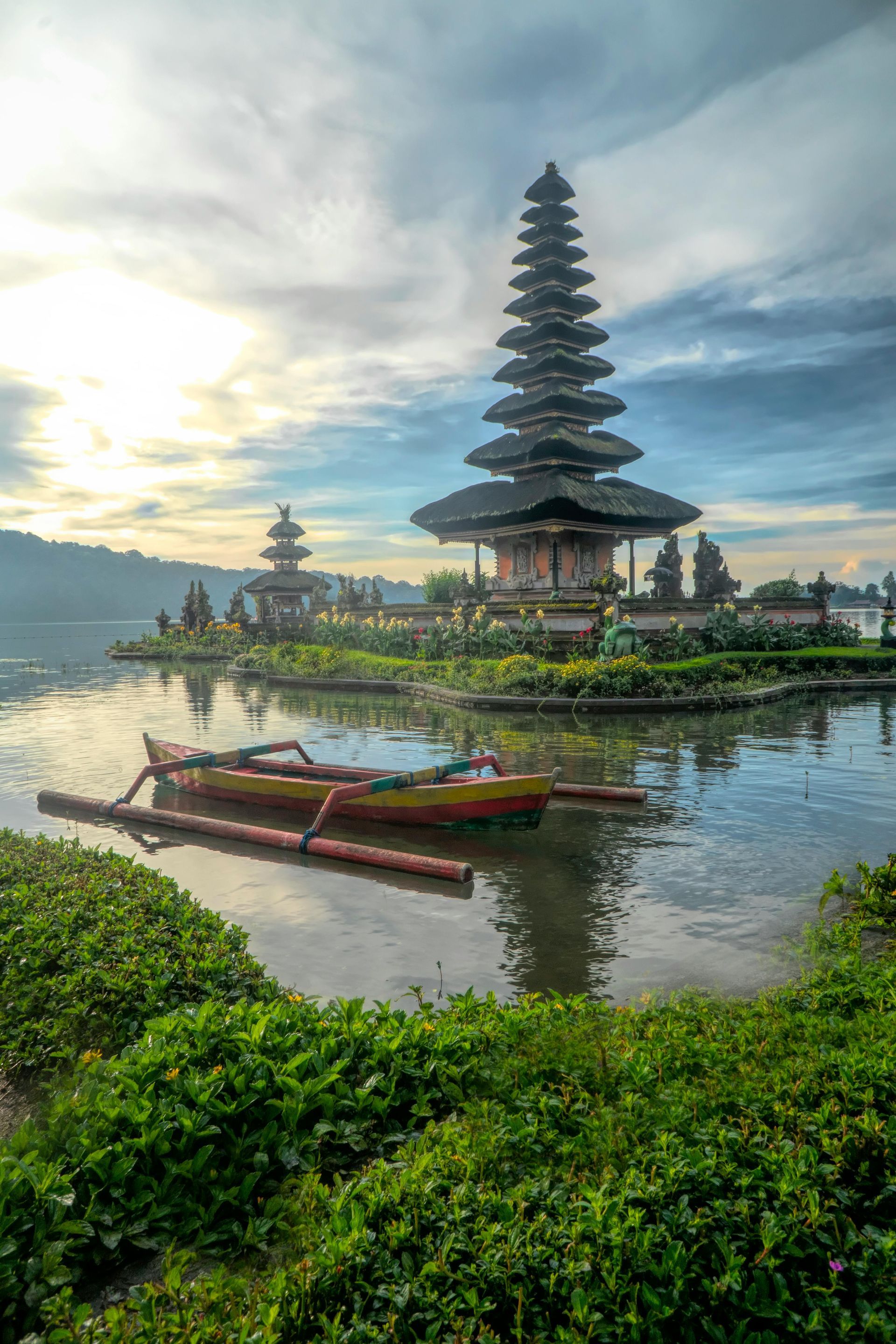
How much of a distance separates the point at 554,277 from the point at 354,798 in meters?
38.1

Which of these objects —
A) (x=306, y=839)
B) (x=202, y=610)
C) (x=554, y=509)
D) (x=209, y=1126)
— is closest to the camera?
(x=209, y=1126)

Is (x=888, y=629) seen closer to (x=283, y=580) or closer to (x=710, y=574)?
(x=710, y=574)

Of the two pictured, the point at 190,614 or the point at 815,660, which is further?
the point at 190,614

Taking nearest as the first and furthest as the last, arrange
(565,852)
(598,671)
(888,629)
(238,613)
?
1. (565,852)
2. (598,671)
3. (888,629)
4. (238,613)

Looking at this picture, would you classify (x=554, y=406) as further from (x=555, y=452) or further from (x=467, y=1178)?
(x=467, y=1178)

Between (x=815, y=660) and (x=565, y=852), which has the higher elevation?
(x=815, y=660)

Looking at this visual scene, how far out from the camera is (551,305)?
130 ft

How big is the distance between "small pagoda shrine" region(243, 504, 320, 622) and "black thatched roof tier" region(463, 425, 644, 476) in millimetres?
21300

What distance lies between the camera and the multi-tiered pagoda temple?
35.8 m

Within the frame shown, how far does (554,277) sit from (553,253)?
1.39 metres

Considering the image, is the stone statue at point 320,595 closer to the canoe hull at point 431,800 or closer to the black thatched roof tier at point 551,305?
→ the black thatched roof tier at point 551,305

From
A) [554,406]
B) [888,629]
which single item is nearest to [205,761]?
[888,629]

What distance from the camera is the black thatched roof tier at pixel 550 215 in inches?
1591

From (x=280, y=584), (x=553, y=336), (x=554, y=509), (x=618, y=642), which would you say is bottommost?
(x=618, y=642)
